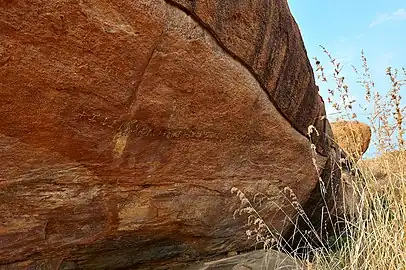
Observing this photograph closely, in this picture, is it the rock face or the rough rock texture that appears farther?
the rough rock texture

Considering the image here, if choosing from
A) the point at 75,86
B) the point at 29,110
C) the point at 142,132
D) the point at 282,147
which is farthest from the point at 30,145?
the point at 282,147

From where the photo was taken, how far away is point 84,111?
56.4 inches

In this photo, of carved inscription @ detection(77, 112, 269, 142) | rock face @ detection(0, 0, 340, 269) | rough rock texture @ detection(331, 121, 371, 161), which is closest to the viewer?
rock face @ detection(0, 0, 340, 269)

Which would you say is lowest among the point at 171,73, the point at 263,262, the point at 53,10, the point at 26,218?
the point at 263,262

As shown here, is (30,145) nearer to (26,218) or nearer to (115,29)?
(26,218)

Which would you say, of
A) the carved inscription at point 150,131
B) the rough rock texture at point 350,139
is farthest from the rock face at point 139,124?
the rough rock texture at point 350,139

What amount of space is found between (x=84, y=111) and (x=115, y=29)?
0.30m

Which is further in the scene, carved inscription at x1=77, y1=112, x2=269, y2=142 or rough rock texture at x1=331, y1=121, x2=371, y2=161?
rough rock texture at x1=331, y1=121, x2=371, y2=161

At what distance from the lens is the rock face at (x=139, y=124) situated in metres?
1.30

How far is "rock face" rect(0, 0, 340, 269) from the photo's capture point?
1.30 meters

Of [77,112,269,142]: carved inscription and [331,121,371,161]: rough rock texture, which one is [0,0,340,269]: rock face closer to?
[77,112,269,142]: carved inscription

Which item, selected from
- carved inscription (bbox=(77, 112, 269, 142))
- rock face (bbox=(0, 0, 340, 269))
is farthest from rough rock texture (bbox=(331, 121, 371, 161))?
carved inscription (bbox=(77, 112, 269, 142))

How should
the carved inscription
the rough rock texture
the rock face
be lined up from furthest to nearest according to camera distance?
the rough rock texture
the carved inscription
the rock face

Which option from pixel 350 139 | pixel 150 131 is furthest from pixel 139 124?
pixel 350 139
